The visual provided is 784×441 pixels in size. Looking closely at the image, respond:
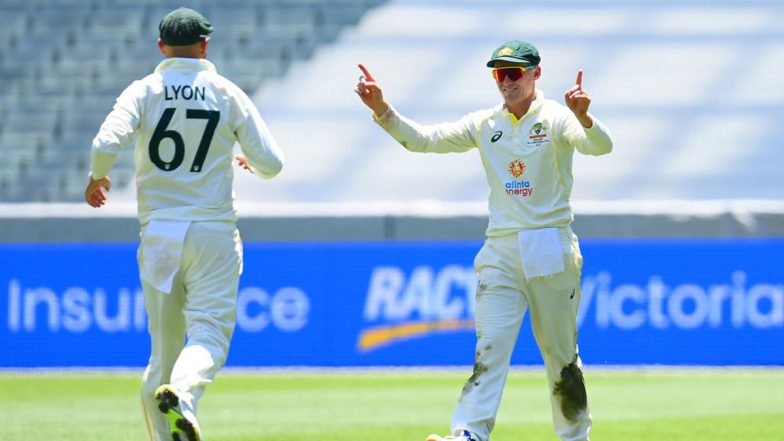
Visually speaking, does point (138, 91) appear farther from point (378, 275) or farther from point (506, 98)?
point (378, 275)

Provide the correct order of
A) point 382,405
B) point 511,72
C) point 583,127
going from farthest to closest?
point 382,405 < point 511,72 < point 583,127

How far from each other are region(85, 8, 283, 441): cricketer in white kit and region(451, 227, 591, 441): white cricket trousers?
3.47 ft

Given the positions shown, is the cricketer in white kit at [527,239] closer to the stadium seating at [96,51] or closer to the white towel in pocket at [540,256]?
the white towel in pocket at [540,256]

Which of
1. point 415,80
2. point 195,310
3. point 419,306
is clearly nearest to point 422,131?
point 195,310

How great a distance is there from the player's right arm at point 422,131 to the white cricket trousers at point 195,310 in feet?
2.78

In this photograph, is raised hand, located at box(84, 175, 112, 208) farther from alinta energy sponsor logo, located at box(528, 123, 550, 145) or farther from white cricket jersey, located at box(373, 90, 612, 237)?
alinta energy sponsor logo, located at box(528, 123, 550, 145)

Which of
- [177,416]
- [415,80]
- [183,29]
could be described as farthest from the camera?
[415,80]

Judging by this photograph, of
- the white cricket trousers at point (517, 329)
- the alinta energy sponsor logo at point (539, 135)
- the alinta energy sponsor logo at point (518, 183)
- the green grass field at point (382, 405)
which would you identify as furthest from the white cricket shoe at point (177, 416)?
the green grass field at point (382, 405)

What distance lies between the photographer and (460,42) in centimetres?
1812

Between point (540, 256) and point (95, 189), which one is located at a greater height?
point (95, 189)

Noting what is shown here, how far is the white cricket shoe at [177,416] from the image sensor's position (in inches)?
216

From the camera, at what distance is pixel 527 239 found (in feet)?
20.1

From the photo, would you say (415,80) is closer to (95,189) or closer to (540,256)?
(540,256)

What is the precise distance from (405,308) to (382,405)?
10.2 ft
